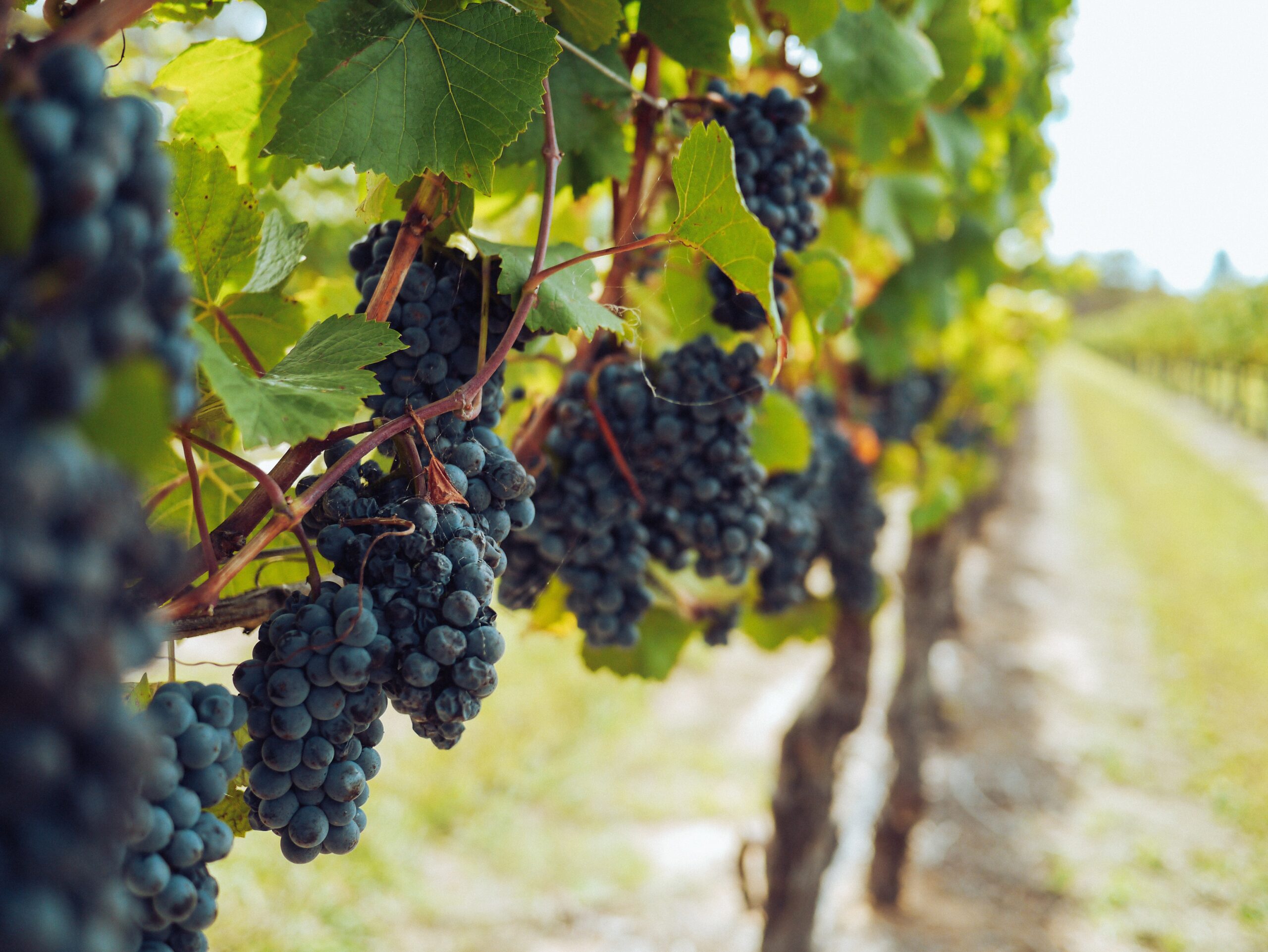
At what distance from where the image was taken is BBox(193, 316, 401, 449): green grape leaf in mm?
718

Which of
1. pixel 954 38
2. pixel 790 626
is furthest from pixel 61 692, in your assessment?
pixel 954 38

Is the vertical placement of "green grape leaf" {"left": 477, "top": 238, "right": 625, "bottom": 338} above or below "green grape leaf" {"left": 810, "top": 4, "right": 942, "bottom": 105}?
below

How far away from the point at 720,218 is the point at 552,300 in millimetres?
225

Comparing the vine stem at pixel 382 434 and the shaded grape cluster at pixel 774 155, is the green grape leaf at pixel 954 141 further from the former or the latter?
the vine stem at pixel 382 434

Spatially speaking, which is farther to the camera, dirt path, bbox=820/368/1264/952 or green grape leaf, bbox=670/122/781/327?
dirt path, bbox=820/368/1264/952

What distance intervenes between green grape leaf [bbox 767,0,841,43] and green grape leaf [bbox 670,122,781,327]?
0.69 metres

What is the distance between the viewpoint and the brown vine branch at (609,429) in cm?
144

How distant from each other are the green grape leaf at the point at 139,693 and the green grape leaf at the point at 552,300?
0.56m

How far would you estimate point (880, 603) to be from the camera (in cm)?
378

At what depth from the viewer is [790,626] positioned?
2730mm

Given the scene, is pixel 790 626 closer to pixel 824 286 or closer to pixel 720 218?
pixel 824 286

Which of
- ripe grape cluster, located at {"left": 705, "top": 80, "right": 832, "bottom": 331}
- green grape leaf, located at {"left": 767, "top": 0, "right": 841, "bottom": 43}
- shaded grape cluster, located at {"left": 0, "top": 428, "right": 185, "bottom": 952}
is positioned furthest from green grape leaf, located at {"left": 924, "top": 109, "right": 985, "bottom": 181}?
shaded grape cluster, located at {"left": 0, "top": 428, "right": 185, "bottom": 952}

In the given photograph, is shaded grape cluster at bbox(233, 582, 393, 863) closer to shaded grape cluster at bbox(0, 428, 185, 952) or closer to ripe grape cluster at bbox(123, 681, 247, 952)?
ripe grape cluster at bbox(123, 681, 247, 952)

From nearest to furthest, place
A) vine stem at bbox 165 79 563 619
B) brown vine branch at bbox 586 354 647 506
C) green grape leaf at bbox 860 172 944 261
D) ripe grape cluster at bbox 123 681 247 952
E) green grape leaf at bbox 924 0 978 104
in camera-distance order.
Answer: ripe grape cluster at bbox 123 681 247 952 → vine stem at bbox 165 79 563 619 → brown vine branch at bbox 586 354 647 506 → green grape leaf at bbox 924 0 978 104 → green grape leaf at bbox 860 172 944 261
